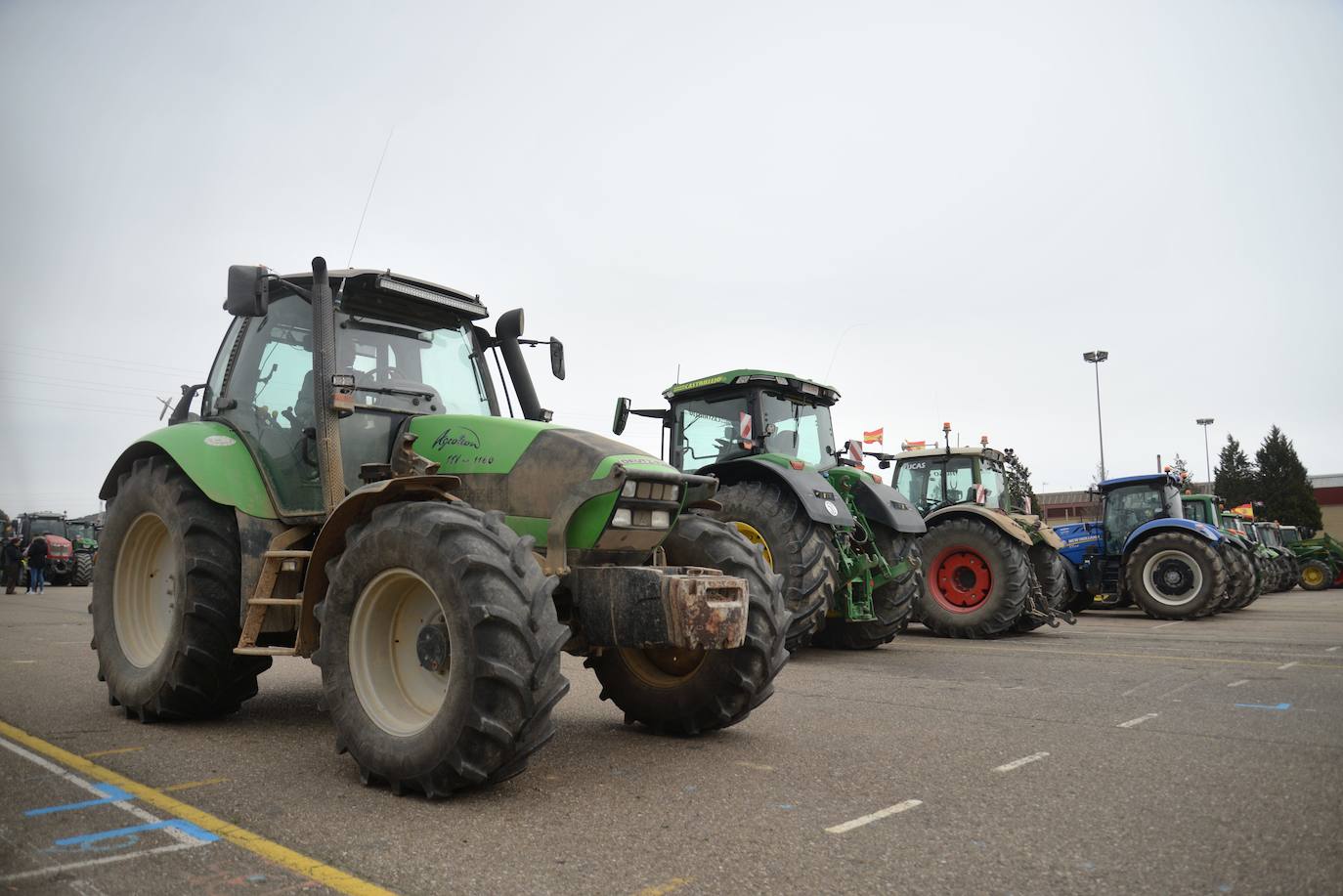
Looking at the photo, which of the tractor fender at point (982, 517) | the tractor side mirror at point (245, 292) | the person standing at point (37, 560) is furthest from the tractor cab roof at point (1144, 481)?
the person standing at point (37, 560)

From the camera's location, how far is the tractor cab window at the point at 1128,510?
16.6 meters

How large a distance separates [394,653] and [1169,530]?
46.8 ft

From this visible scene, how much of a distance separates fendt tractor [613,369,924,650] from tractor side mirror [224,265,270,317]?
4557 mm

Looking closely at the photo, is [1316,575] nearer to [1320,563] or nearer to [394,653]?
[1320,563]

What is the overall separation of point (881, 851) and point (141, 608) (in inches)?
189

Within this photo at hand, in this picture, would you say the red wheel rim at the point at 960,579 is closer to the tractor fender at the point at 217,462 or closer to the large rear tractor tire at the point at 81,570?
the tractor fender at the point at 217,462

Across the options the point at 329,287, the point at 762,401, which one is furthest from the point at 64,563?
the point at 329,287

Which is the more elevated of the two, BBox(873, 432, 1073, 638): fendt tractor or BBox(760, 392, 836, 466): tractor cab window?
BBox(760, 392, 836, 466): tractor cab window

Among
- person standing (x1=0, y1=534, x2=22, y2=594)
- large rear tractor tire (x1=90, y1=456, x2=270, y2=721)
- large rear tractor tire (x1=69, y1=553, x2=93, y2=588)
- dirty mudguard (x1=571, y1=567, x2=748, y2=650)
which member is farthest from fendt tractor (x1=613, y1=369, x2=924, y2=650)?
large rear tractor tire (x1=69, y1=553, x2=93, y2=588)

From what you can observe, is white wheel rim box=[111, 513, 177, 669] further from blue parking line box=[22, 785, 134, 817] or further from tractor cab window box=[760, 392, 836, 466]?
tractor cab window box=[760, 392, 836, 466]

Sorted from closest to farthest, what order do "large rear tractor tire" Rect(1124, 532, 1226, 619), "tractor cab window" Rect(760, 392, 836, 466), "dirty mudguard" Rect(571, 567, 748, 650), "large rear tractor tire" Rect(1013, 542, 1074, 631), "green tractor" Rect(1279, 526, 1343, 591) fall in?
"dirty mudguard" Rect(571, 567, 748, 650), "tractor cab window" Rect(760, 392, 836, 466), "large rear tractor tire" Rect(1013, 542, 1074, 631), "large rear tractor tire" Rect(1124, 532, 1226, 619), "green tractor" Rect(1279, 526, 1343, 591)

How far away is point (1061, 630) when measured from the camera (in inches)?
509

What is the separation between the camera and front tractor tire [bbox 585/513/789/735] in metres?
4.93

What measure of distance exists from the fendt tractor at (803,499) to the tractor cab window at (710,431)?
0.01 metres
